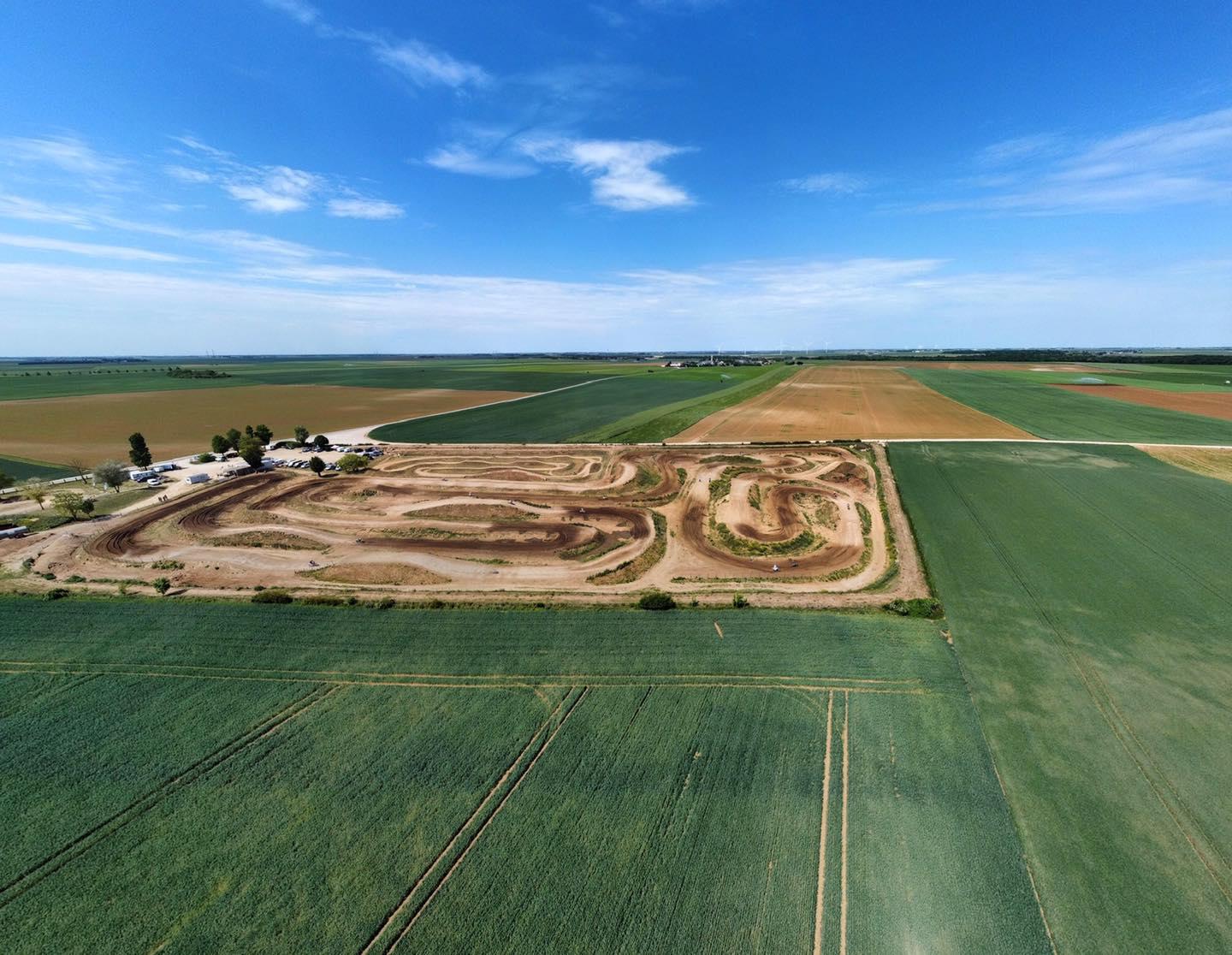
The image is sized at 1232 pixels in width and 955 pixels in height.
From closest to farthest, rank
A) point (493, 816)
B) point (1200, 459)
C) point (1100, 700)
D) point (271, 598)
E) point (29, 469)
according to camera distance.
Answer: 1. point (493, 816)
2. point (1100, 700)
3. point (271, 598)
4. point (1200, 459)
5. point (29, 469)

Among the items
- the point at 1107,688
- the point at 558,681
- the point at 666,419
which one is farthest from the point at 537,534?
the point at 666,419

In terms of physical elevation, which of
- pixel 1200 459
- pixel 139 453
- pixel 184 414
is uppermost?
pixel 184 414

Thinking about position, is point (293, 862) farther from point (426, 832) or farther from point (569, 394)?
point (569, 394)

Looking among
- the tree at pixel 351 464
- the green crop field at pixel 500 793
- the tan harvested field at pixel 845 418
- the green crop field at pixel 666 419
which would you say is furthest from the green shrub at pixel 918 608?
the tree at pixel 351 464

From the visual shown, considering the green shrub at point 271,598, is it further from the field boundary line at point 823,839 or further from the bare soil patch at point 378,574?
the field boundary line at point 823,839

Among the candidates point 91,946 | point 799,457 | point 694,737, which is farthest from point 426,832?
point 799,457

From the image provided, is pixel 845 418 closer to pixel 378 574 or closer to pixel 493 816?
pixel 378 574
